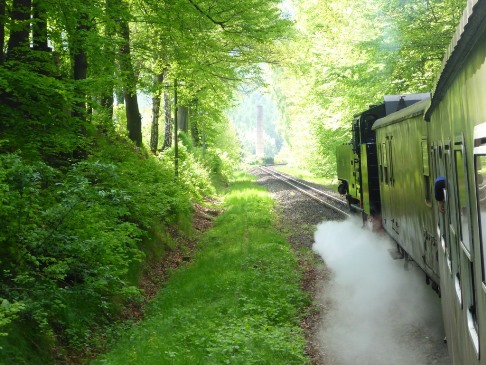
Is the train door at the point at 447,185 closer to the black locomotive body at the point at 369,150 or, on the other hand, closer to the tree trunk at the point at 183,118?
the black locomotive body at the point at 369,150

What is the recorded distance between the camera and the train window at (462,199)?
3.37 meters

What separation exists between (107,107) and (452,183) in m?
13.4

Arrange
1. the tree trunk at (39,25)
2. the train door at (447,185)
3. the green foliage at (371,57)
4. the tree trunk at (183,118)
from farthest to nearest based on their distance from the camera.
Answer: the tree trunk at (183,118)
the green foliage at (371,57)
the tree trunk at (39,25)
the train door at (447,185)

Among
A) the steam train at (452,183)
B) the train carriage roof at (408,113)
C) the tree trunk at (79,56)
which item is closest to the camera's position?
the steam train at (452,183)

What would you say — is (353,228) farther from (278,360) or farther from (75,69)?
(278,360)

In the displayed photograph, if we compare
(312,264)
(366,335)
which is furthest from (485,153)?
(312,264)

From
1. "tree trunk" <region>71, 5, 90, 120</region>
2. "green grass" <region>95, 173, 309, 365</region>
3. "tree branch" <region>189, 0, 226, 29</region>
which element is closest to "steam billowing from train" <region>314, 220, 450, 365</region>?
"green grass" <region>95, 173, 309, 365</region>

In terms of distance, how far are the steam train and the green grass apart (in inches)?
90.7

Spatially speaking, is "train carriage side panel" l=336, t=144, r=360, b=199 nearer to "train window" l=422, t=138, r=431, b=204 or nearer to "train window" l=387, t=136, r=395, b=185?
"train window" l=387, t=136, r=395, b=185

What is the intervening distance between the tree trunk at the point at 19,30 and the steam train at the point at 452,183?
636cm

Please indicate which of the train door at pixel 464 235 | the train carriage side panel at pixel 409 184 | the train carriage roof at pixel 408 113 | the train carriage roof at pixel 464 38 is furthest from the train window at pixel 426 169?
the train door at pixel 464 235

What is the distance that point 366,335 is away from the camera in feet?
28.8

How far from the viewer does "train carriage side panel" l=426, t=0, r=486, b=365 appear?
2.61 m

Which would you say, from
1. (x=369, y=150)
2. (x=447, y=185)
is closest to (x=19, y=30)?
(x=447, y=185)
